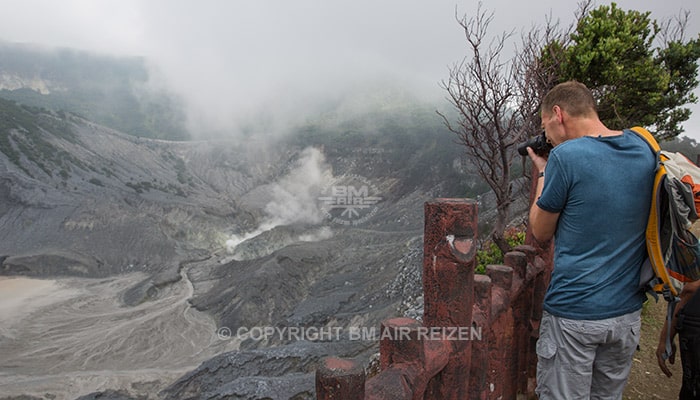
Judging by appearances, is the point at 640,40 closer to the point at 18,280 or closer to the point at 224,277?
the point at 224,277

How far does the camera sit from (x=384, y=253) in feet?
64.5

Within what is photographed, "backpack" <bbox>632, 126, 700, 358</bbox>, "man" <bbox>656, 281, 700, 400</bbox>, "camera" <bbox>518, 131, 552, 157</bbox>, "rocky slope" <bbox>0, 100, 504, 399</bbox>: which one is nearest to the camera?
"backpack" <bbox>632, 126, 700, 358</bbox>

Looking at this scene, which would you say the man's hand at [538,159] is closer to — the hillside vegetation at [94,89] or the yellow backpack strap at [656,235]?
the yellow backpack strap at [656,235]

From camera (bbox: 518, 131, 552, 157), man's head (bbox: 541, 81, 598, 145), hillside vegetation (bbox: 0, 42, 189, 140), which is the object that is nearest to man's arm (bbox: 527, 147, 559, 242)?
man's head (bbox: 541, 81, 598, 145)

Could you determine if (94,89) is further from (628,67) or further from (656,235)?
(656,235)

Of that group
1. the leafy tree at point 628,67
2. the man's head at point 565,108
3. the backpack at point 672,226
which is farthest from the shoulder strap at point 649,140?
the leafy tree at point 628,67

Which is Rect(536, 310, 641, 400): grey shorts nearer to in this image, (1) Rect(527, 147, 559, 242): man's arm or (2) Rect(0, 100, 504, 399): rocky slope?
(1) Rect(527, 147, 559, 242): man's arm

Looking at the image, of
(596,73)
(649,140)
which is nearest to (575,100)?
(649,140)

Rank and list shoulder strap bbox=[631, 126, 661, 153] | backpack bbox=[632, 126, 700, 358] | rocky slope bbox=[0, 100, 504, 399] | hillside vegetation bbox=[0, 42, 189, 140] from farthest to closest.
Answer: hillside vegetation bbox=[0, 42, 189, 140] < rocky slope bbox=[0, 100, 504, 399] < shoulder strap bbox=[631, 126, 661, 153] < backpack bbox=[632, 126, 700, 358]

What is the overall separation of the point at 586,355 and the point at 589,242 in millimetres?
510

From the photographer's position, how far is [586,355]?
175 centimetres

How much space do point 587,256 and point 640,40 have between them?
291 inches

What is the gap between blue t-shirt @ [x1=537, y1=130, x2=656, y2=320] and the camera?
1.60 m

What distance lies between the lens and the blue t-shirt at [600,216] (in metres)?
1.60
